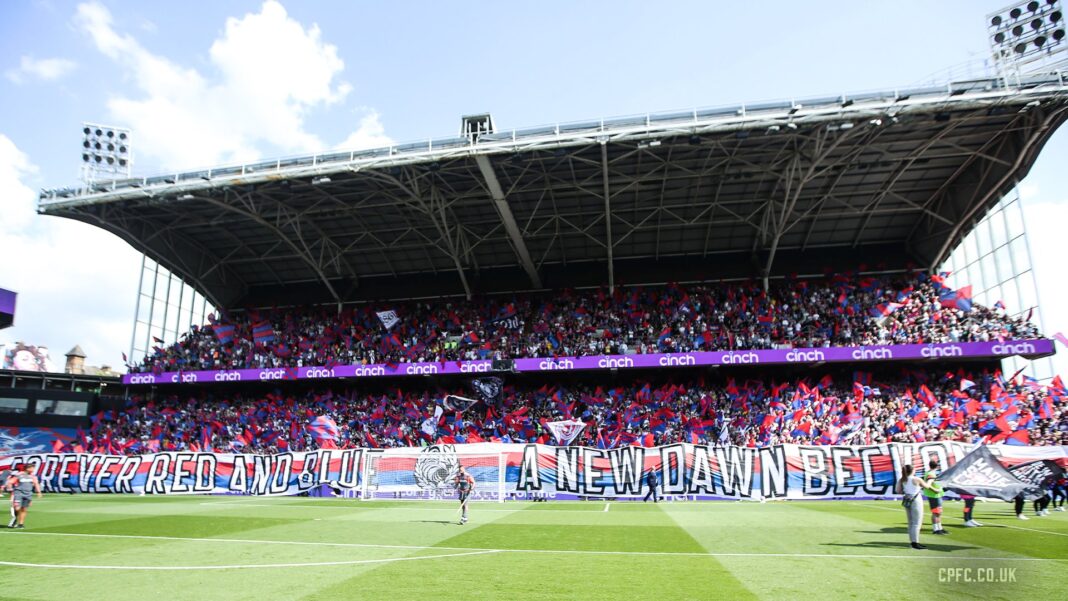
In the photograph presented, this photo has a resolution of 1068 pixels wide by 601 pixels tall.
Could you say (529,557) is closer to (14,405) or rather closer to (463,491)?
(463,491)

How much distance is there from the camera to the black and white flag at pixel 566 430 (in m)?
37.1

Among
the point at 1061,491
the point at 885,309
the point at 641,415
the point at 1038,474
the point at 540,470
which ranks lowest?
the point at 1061,491

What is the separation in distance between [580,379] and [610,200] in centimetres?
1222

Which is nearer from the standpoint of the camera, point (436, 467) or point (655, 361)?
point (436, 467)

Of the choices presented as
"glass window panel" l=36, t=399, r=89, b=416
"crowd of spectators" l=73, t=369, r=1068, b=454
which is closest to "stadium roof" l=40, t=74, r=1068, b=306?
"crowd of spectators" l=73, t=369, r=1068, b=454

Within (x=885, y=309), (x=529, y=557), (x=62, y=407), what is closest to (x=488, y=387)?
(x=885, y=309)

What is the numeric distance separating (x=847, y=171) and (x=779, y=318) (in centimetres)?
991

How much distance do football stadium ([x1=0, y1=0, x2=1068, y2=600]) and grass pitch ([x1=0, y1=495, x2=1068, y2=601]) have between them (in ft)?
0.42

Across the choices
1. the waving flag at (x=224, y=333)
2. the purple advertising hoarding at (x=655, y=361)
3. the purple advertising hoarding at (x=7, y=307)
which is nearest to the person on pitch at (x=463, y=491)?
the purple advertising hoarding at (x=655, y=361)

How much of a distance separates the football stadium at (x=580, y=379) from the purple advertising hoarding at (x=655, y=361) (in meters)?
0.18

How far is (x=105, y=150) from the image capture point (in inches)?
1654

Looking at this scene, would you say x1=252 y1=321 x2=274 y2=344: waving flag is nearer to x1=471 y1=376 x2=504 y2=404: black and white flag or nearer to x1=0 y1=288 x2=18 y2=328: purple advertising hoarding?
x1=0 y1=288 x2=18 y2=328: purple advertising hoarding

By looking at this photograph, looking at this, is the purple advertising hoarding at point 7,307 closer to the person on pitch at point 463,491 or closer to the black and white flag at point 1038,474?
the person on pitch at point 463,491

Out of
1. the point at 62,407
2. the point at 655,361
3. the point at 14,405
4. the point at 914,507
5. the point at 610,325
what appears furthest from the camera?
the point at 62,407
